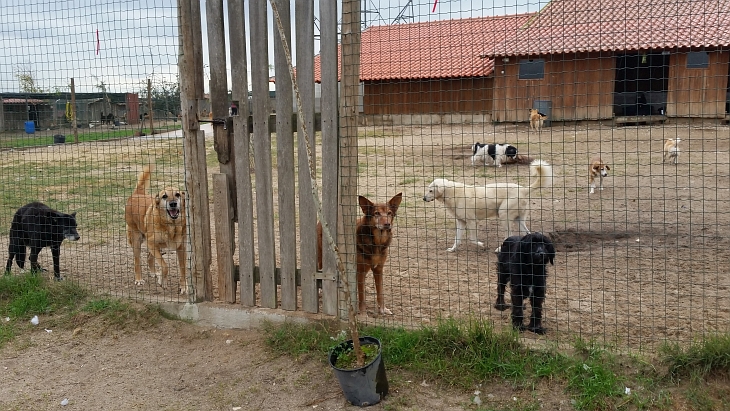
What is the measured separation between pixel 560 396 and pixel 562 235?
483 centimetres

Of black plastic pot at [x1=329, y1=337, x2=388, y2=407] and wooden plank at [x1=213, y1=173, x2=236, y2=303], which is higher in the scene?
wooden plank at [x1=213, y1=173, x2=236, y2=303]

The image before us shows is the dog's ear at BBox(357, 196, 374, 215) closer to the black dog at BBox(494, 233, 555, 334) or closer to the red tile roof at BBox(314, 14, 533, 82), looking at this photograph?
the red tile roof at BBox(314, 14, 533, 82)

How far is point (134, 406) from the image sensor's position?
3742 millimetres

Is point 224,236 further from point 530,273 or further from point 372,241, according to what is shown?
point 530,273

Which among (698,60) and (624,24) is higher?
(698,60)

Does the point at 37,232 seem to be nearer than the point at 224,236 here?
No

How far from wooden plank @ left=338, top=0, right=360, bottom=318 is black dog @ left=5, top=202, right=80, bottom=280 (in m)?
3.50

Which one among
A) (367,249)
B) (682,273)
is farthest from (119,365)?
(682,273)

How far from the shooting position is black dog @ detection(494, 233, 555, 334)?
4551 mm

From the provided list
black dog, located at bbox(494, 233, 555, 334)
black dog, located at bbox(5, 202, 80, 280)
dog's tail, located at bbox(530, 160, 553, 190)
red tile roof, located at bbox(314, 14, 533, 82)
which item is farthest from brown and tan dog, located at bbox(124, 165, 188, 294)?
dog's tail, located at bbox(530, 160, 553, 190)

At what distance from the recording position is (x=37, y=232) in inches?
244

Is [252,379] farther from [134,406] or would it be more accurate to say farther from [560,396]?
[560,396]

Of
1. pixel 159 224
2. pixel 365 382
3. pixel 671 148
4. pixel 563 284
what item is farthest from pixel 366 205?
pixel 671 148

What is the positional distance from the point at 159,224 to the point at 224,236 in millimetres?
1539
